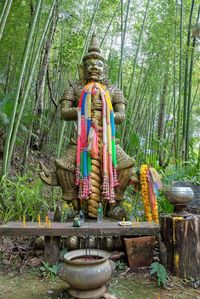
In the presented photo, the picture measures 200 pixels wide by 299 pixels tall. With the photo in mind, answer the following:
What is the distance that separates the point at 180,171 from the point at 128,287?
261 cm

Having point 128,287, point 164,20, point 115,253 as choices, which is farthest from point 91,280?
point 164,20

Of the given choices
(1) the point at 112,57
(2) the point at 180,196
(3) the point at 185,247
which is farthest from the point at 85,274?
(1) the point at 112,57

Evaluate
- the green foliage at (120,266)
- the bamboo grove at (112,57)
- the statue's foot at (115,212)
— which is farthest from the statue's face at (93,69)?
the green foliage at (120,266)

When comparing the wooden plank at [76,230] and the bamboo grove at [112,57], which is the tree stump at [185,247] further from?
the bamboo grove at [112,57]

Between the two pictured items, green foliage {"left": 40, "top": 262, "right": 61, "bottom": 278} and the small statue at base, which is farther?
the small statue at base

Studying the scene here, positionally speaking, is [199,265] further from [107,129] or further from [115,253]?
[107,129]

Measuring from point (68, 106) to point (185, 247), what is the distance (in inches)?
78.4

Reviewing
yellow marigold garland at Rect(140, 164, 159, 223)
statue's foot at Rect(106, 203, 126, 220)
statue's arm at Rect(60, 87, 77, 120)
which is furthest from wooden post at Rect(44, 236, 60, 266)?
statue's arm at Rect(60, 87, 77, 120)

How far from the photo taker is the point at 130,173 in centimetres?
345

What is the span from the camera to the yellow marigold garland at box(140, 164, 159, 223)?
3.18 meters

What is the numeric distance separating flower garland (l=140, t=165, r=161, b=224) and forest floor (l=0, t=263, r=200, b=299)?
604mm

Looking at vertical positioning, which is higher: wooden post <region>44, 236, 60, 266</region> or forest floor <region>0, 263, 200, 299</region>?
wooden post <region>44, 236, 60, 266</region>

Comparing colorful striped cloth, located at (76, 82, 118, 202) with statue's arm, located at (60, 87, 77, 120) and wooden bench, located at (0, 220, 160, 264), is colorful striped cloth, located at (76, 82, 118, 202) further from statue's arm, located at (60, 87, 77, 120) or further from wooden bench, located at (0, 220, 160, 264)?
wooden bench, located at (0, 220, 160, 264)

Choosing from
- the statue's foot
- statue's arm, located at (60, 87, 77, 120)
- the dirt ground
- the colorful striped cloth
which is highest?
statue's arm, located at (60, 87, 77, 120)
